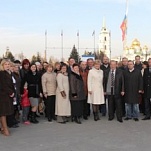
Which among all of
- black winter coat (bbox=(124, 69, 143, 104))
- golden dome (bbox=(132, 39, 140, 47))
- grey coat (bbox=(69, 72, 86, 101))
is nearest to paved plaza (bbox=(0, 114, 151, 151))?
black winter coat (bbox=(124, 69, 143, 104))

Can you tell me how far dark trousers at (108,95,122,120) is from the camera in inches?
361

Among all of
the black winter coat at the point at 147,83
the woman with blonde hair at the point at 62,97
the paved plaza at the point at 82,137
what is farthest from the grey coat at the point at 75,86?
the black winter coat at the point at 147,83

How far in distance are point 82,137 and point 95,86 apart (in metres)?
2.61

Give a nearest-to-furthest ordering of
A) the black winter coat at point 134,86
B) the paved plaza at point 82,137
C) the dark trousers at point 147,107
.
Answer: the paved plaza at point 82,137 → the black winter coat at point 134,86 → the dark trousers at point 147,107

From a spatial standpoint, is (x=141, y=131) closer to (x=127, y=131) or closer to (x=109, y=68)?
(x=127, y=131)

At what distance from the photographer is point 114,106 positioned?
9492 millimetres

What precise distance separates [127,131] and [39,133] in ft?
7.02

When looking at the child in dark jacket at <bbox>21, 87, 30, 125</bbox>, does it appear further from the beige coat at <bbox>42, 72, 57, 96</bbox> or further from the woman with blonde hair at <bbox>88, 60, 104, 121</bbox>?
the woman with blonde hair at <bbox>88, 60, 104, 121</bbox>

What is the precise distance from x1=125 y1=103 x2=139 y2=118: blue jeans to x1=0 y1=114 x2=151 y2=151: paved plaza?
370mm

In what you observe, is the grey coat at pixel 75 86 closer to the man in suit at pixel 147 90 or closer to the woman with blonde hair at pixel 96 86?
the woman with blonde hair at pixel 96 86

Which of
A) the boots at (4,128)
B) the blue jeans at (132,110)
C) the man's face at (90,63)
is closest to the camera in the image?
the boots at (4,128)

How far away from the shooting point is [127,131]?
7.64 m

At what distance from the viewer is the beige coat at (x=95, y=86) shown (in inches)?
366

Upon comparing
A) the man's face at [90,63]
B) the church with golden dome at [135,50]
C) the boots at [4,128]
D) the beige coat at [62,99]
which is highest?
the church with golden dome at [135,50]
